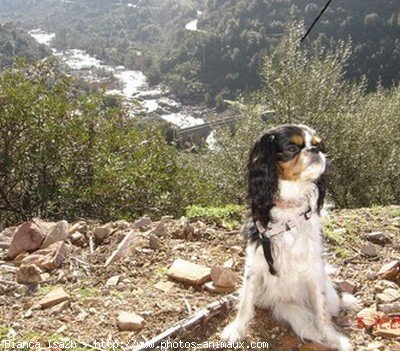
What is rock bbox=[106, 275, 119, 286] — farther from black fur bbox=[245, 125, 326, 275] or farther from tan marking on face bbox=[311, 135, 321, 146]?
tan marking on face bbox=[311, 135, 321, 146]

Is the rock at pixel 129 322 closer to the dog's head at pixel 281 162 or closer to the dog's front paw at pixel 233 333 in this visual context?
the dog's front paw at pixel 233 333

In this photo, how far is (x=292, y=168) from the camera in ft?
11.5

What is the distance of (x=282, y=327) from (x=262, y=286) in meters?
0.36

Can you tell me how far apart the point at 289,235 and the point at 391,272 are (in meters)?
1.53

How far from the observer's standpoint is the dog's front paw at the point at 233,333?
141 inches

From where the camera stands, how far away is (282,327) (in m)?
3.74

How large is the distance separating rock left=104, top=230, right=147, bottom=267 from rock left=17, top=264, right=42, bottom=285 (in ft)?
2.17

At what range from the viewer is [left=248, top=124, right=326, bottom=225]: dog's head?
3.46 metres

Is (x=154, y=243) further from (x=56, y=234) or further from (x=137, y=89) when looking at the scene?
(x=137, y=89)

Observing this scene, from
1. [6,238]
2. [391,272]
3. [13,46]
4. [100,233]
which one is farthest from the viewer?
[13,46]

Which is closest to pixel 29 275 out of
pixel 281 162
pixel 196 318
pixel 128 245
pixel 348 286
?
pixel 128 245

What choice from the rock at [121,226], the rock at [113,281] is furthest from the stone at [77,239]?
the rock at [113,281]

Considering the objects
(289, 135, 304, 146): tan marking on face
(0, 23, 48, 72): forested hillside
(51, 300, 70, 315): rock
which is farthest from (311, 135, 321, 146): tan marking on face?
(0, 23, 48, 72): forested hillside

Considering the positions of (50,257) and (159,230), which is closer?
(50,257)
